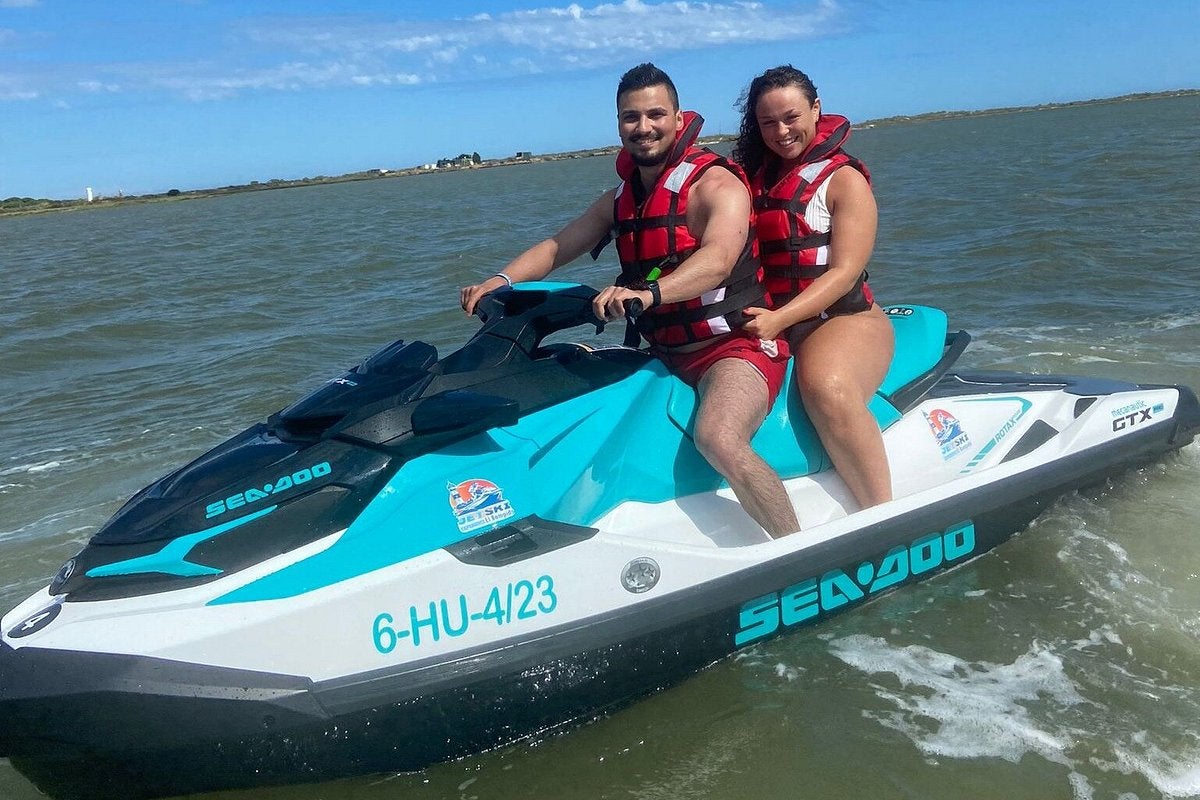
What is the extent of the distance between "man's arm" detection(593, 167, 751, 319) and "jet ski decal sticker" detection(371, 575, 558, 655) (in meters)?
0.83

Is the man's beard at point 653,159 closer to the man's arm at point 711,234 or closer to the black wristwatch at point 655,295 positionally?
the man's arm at point 711,234

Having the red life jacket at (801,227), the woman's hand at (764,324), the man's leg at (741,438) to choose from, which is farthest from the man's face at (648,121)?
the man's leg at (741,438)

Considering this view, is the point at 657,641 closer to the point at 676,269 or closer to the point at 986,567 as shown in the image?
the point at 676,269

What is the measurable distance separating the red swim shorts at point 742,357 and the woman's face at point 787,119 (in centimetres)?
73

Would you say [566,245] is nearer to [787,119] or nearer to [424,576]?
[787,119]

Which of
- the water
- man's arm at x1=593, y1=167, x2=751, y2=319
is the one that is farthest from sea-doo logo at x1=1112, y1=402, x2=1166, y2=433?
man's arm at x1=593, y1=167, x2=751, y2=319

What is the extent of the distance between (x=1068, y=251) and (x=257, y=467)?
32.9 feet

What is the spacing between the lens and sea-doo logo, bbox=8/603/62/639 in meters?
2.49

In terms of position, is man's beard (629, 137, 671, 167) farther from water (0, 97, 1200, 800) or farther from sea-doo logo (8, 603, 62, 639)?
sea-doo logo (8, 603, 62, 639)

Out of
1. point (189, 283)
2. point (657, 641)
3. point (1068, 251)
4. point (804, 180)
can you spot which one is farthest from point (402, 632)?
point (189, 283)

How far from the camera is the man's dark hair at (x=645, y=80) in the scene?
10.4 feet

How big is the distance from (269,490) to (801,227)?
6.67 feet

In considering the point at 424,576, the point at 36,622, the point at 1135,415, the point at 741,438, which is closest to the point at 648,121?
the point at 741,438

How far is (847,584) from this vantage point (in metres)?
3.34
